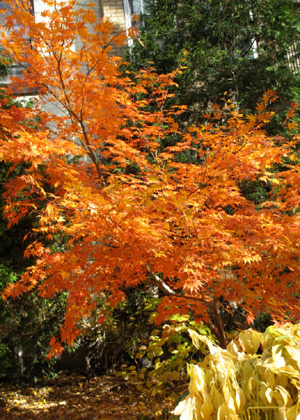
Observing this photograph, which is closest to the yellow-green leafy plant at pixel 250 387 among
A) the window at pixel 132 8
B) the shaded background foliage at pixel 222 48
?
the shaded background foliage at pixel 222 48

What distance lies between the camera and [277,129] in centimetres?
848

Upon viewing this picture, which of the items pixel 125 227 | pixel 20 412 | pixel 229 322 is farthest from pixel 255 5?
pixel 20 412

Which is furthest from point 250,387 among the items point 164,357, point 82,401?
point 164,357

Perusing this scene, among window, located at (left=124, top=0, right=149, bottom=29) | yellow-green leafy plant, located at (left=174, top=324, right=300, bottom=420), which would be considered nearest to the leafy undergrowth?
yellow-green leafy plant, located at (left=174, top=324, right=300, bottom=420)

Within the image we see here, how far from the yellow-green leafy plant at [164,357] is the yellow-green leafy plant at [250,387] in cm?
406

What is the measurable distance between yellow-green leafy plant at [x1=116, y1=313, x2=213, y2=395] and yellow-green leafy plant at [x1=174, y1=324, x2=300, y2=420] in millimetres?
4061

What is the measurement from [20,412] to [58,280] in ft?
8.11

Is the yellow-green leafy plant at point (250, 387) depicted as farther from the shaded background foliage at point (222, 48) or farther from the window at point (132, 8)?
the window at point (132, 8)

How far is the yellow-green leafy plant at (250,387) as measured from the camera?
1692 mm

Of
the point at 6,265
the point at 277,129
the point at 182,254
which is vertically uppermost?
the point at 277,129

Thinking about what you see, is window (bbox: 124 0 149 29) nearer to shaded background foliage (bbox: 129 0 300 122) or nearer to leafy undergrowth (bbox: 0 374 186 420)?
shaded background foliage (bbox: 129 0 300 122)

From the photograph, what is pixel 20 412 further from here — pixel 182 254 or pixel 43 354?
pixel 182 254

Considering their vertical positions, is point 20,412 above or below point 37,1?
below

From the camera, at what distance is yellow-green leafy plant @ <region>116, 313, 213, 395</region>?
6051mm
